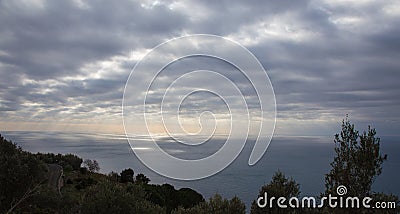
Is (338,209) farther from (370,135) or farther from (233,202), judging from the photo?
(233,202)

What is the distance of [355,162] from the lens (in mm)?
15070

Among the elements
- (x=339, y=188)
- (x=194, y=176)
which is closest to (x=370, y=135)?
(x=339, y=188)

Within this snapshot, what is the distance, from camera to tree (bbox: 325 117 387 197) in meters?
14.6

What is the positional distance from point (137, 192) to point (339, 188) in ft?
31.8

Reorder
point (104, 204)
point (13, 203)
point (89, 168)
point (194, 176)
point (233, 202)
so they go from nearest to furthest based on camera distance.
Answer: point (104, 204), point (233, 202), point (13, 203), point (194, 176), point (89, 168)

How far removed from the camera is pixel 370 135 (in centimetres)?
1488

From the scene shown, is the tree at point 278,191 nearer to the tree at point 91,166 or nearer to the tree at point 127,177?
the tree at point 127,177

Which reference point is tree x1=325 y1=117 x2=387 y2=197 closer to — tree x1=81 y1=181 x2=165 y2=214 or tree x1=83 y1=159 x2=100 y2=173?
tree x1=81 y1=181 x2=165 y2=214

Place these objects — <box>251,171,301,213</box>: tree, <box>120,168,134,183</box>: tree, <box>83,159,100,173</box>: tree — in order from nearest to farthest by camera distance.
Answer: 1. <box>251,171,301,213</box>: tree
2. <box>120,168,134,183</box>: tree
3. <box>83,159,100,173</box>: tree

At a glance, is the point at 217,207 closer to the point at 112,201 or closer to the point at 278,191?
the point at 278,191

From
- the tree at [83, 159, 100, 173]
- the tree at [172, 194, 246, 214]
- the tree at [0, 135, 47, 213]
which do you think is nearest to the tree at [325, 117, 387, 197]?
the tree at [172, 194, 246, 214]

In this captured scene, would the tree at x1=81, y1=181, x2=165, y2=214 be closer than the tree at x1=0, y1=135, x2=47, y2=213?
Yes

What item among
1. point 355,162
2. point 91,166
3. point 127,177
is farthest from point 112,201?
point 91,166

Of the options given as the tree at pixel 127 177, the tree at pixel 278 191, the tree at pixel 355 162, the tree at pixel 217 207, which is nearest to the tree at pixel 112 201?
the tree at pixel 217 207
